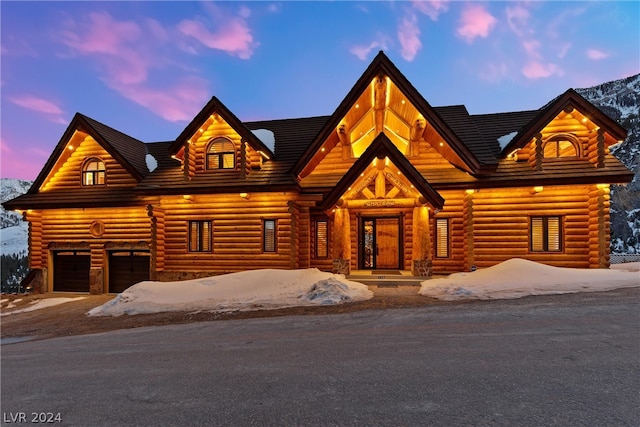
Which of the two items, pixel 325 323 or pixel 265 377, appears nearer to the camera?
pixel 265 377

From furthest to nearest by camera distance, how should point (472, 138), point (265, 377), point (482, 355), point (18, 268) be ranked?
1. point (18, 268)
2. point (472, 138)
3. point (482, 355)
4. point (265, 377)

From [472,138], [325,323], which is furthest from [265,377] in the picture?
[472,138]

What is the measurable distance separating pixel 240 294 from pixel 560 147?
15.0 m

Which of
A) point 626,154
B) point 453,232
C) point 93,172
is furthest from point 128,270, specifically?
point 626,154

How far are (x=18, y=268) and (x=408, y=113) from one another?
103 m

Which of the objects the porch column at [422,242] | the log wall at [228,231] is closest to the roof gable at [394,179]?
the porch column at [422,242]

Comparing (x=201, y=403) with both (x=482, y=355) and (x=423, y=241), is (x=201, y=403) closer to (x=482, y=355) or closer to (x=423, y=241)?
(x=482, y=355)

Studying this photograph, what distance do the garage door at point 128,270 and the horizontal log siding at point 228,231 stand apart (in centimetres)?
216

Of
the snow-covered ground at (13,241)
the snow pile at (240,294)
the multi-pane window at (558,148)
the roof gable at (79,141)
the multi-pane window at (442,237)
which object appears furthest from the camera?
the snow-covered ground at (13,241)

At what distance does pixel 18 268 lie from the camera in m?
75.9

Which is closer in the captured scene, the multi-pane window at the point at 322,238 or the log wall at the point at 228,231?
the log wall at the point at 228,231

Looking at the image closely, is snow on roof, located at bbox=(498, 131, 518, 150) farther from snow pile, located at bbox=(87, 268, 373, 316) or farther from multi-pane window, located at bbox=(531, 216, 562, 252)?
snow pile, located at bbox=(87, 268, 373, 316)

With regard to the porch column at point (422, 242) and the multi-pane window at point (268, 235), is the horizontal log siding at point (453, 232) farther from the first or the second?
the multi-pane window at point (268, 235)

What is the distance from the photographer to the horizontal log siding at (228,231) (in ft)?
46.8
